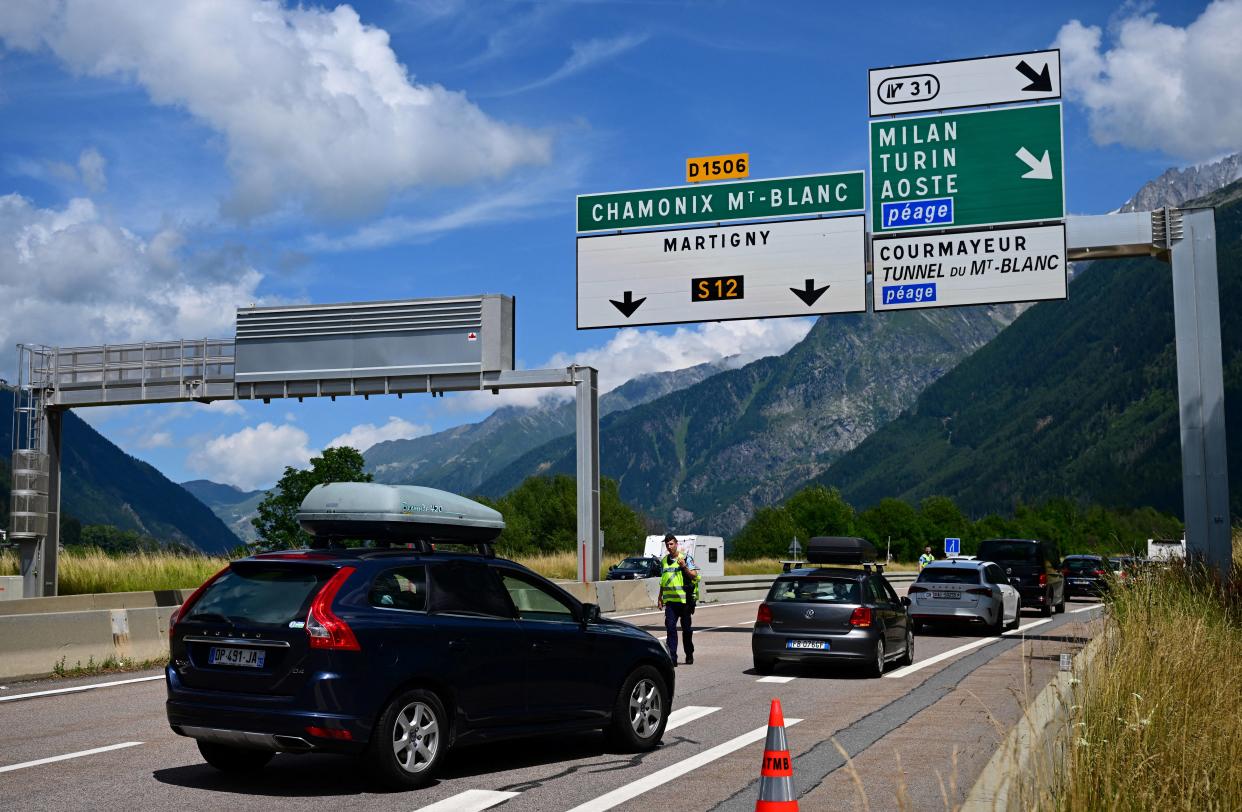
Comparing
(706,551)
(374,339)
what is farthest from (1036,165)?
(706,551)

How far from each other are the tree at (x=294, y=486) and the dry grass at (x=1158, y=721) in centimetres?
5530

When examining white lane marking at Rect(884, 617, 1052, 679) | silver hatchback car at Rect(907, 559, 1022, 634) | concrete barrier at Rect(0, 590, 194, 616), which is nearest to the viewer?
white lane marking at Rect(884, 617, 1052, 679)

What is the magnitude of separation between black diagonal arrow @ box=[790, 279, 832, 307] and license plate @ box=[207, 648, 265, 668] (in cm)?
1645

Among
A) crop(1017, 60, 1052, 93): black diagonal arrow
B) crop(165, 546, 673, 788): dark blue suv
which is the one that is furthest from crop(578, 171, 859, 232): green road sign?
crop(165, 546, 673, 788): dark blue suv

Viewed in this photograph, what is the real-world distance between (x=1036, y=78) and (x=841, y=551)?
13114 millimetres

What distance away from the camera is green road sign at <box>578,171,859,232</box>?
23.8m

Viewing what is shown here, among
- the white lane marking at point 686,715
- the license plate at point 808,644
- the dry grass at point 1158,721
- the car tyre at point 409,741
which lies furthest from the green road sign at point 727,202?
the car tyre at point 409,741

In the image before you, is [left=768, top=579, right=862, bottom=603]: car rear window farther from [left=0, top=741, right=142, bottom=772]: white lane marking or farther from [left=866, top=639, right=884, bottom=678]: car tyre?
[left=0, top=741, right=142, bottom=772]: white lane marking

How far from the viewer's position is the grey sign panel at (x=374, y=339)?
31.3m

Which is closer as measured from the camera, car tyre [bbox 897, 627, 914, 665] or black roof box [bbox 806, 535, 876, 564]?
car tyre [bbox 897, 627, 914, 665]

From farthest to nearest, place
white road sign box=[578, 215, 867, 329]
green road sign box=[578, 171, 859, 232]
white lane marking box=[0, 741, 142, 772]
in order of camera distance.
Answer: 1. green road sign box=[578, 171, 859, 232]
2. white road sign box=[578, 215, 867, 329]
3. white lane marking box=[0, 741, 142, 772]

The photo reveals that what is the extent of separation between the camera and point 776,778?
601 cm

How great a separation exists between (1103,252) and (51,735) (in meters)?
17.6

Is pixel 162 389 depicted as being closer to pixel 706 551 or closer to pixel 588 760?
pixel 588 760
